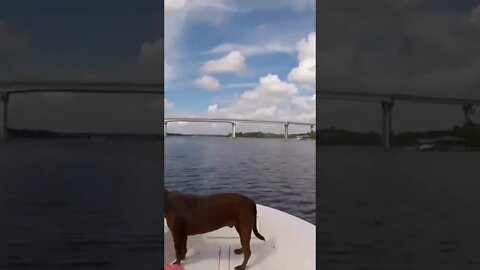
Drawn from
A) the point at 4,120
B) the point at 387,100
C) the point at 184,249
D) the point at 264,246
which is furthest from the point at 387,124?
the point at 4,120

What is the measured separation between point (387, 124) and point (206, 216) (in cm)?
72

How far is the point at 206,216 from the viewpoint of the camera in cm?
183

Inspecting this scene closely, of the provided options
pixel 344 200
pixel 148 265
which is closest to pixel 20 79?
pixel 148 265

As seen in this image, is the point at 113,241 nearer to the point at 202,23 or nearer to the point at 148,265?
the point at 148,265

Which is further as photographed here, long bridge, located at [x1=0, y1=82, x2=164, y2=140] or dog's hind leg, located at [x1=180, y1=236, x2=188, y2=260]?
dog's hind leg, located at [x1=180, y1=236, x2=188, y2=260]

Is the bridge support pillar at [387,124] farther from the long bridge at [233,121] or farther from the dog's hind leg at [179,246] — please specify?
the dog's hind leg at [179,246]

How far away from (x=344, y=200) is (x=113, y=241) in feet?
2.66

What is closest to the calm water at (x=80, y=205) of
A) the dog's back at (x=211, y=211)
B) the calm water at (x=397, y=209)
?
the dog's back at (x=211, y=211)

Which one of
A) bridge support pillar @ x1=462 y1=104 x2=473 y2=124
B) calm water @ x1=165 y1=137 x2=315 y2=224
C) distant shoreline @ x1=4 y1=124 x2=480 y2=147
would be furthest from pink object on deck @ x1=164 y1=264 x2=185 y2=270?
bridge support pillar @ x1=462 y1=104 x2=473 y2=124

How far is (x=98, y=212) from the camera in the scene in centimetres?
175

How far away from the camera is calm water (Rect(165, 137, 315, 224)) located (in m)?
1.87

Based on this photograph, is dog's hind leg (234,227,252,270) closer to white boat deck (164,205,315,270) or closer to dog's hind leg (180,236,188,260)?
white boat deck (164,205,315,270)

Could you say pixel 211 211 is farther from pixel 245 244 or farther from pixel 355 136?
pixel 355 136

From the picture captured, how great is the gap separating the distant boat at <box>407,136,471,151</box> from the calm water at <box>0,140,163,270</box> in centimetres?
92
